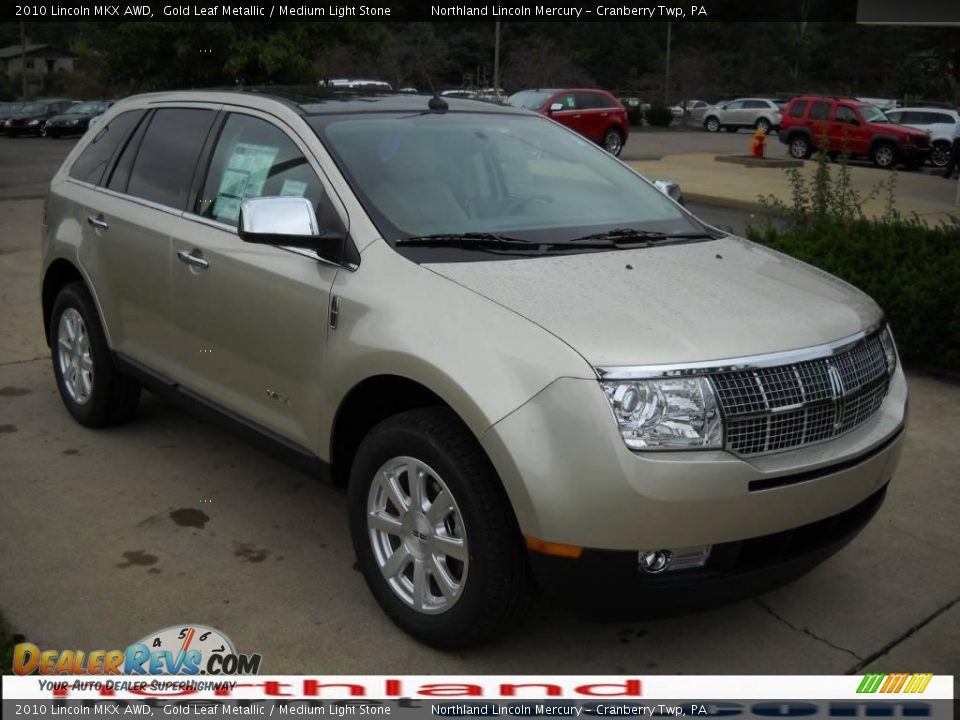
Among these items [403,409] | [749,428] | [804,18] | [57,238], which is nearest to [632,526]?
[749,428]

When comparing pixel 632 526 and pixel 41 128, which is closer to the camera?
pixel 632 526

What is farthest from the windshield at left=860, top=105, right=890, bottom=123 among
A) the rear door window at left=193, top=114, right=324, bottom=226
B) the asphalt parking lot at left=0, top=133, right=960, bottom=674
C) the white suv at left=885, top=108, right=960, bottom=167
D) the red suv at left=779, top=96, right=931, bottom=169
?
the rear door window at left=193, top=114, right=324, bottom=226

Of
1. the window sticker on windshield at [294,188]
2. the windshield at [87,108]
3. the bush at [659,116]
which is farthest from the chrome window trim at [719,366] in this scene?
the bush at [659,116]

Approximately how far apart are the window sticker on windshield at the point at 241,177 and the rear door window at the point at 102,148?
1.08m

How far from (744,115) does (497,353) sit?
148 feet

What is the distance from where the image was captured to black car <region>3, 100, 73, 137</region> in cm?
4034

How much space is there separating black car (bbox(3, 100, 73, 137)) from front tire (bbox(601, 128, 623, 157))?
2267 cm

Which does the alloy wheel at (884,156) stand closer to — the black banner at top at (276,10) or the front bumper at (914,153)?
the front bumper at (914,153)

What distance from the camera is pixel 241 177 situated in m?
4.50

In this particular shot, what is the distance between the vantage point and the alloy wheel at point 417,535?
11.1 ft

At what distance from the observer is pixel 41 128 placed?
40.6 meters

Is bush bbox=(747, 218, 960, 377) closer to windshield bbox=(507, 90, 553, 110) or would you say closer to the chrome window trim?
the chrome window trim

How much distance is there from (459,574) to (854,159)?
29.0 m

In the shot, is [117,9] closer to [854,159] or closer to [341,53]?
[854,159]
